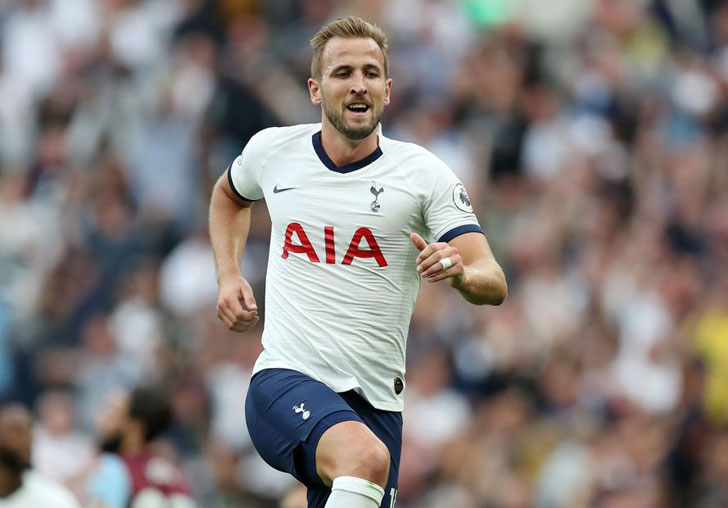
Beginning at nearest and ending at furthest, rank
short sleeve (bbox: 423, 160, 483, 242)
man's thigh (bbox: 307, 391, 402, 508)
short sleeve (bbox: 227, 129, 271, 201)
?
1. short sleeve (bbox: 423, 160, 483, 242)
2. man's thigh (bbox: 307, 391, 402, 508)
3. short sleeve (bbox: 227, 129, 271, 201)

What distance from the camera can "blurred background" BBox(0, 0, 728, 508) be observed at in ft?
45.0

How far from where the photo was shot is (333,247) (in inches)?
282

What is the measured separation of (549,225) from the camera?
15141 millimetres

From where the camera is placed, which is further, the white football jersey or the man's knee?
the white football jersey

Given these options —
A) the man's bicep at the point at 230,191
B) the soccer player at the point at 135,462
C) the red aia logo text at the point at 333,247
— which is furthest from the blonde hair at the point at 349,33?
the soccer player at the point at 135,462

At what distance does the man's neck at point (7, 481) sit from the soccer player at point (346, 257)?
91.0 inches

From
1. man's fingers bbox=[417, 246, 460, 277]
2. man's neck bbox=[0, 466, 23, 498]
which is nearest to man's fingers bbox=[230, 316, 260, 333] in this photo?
man's fingers bbox=[417, 246, 460, 277]

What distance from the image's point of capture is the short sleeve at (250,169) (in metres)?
7.51

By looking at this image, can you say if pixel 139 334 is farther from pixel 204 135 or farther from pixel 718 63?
pixel 718 63

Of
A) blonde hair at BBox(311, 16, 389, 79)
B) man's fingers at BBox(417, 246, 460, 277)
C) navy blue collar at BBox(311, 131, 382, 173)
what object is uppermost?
blonde hair at BBox(311, 16, 389, 79)

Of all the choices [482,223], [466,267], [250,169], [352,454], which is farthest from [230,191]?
[482,223]

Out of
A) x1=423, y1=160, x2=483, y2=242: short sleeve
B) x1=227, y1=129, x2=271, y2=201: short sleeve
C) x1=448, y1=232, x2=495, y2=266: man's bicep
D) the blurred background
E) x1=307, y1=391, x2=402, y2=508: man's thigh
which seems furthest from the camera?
the blurred background

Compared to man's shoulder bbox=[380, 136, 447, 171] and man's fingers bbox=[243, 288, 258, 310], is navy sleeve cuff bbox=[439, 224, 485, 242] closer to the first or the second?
man's shoulder bbox=[380, 136, 447, 171]

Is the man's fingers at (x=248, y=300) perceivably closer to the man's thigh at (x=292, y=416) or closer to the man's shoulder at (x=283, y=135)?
the man's thigh at (x=292, y=416)
